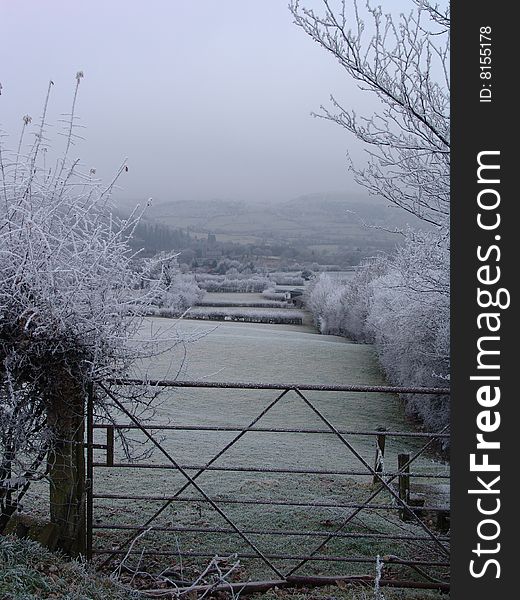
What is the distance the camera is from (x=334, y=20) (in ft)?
19.6

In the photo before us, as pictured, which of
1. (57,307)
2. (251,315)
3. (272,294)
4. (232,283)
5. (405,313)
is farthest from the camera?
(251,315)

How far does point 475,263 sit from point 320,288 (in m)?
24.6

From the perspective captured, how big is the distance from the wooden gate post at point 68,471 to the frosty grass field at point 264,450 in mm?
536

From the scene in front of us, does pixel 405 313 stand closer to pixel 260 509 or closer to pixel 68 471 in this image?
pixel 260 509

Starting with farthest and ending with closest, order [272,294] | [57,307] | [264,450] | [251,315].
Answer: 1. [251,315]
2. [272,294]
3. [264,450]
4. [57,307]

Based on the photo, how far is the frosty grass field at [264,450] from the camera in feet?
19.0

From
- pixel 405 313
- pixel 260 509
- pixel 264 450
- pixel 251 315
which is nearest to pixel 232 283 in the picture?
pixel 251 315

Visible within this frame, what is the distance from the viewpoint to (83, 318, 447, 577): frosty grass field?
5793mm

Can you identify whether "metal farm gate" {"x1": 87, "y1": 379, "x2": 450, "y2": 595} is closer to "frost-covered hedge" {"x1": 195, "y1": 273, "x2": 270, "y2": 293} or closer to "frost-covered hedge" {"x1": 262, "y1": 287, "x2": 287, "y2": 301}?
"frost-covered hedge" {"x1": 195, "y1": 273, "x2": 270, "y2": 293}

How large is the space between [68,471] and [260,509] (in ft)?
10.4

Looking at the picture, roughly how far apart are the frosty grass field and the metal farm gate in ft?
0.09

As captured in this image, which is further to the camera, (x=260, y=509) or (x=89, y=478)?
(x=260, y=509)

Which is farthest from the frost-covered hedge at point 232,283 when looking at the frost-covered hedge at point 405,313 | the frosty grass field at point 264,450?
the frost-covered hedge at point 405,313

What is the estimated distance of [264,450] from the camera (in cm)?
1322
